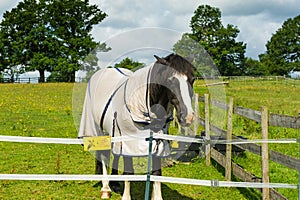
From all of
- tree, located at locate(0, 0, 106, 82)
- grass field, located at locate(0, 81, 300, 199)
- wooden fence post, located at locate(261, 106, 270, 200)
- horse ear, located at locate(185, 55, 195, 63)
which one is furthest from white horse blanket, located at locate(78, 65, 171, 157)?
tree, located at locate(0, 0, 106, 82)

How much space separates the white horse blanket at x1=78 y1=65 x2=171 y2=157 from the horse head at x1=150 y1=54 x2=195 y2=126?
0.15 m

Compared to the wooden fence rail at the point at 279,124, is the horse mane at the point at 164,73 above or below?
above

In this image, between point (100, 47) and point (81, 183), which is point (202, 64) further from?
point (81, 183)

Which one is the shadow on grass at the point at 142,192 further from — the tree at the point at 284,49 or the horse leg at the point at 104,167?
the tree at the point at 284,49

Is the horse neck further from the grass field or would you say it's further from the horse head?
the grass field

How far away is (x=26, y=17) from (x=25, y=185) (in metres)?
55.0

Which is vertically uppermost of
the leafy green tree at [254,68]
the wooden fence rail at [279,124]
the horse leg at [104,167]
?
the leafy green tree at [254,68]

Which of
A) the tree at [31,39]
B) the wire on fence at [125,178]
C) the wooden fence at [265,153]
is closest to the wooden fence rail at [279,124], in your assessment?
the wooden fence at [265,153]

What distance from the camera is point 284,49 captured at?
77938 mm

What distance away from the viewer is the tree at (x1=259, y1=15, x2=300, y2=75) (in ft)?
244

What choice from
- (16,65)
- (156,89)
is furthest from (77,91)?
(16,65)

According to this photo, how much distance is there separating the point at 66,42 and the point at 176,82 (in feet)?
144

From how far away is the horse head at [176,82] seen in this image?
3.84 metres

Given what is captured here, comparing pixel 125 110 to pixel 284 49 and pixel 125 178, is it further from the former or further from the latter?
pixel 284 49
